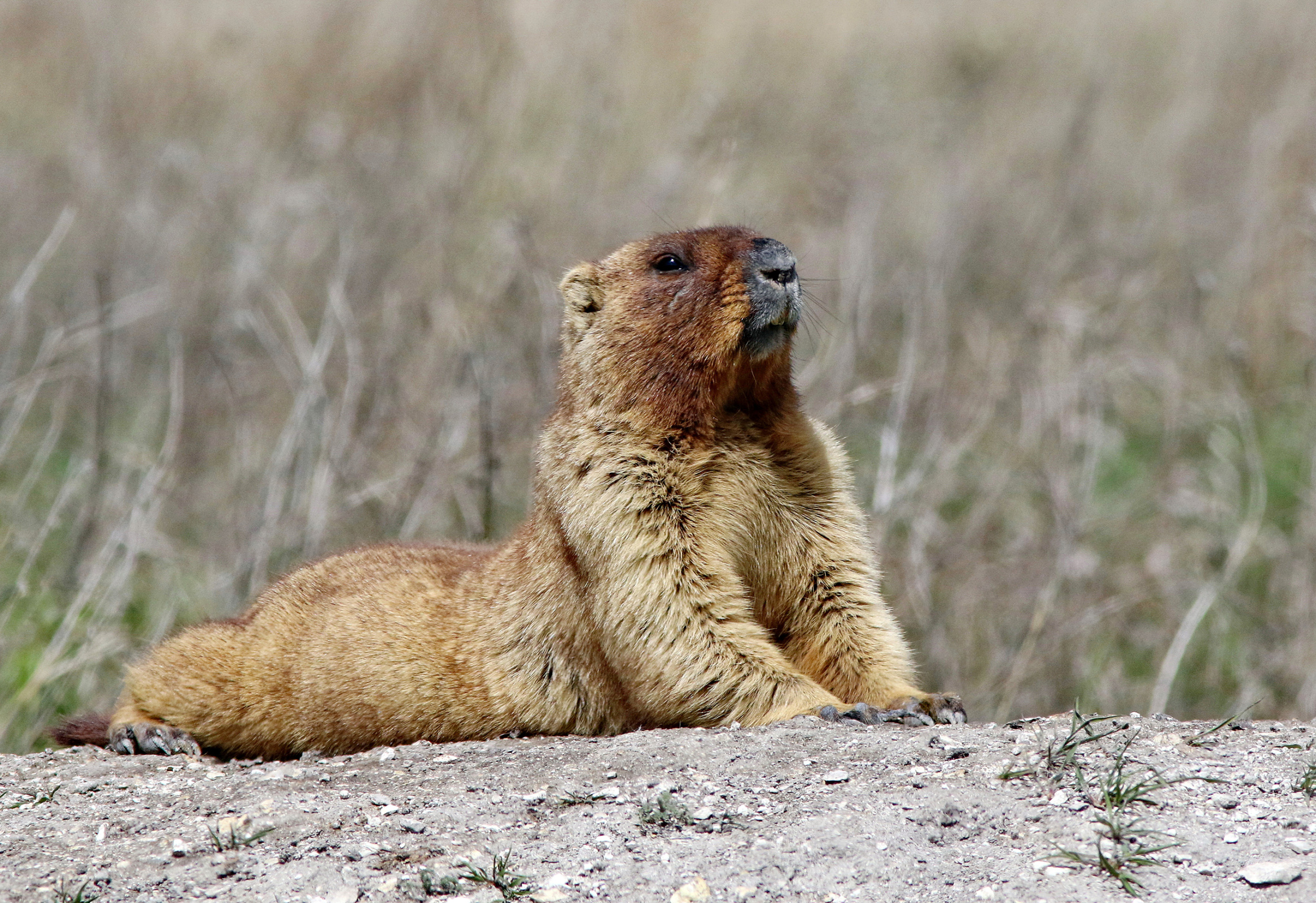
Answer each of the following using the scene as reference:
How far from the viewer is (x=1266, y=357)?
449 inches

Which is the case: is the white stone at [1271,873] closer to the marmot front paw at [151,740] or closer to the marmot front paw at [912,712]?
the marmot front paw at [912,712]

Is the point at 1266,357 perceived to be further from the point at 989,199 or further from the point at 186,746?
the point at 186,746

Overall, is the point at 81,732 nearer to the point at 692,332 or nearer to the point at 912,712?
the point at 692,332

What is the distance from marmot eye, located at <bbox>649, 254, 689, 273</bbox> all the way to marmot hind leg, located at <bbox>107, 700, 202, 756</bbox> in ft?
9.10

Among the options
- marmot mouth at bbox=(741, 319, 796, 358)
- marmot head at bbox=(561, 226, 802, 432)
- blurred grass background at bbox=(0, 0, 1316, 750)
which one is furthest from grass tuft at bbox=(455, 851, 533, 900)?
blurred grass background at bbox=(0, 0, 1316, 750)

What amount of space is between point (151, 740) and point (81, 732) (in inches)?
19.3

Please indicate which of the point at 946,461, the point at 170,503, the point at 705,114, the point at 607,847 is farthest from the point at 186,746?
the point at 705,114

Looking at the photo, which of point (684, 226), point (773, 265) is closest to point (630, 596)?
point (773, 265)

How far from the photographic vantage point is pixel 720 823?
3926 mm

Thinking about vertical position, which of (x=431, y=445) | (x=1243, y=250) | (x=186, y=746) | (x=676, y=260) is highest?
(x=1243, y=250)

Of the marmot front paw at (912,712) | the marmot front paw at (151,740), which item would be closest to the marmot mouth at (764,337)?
the marmot front paw at (912,712)

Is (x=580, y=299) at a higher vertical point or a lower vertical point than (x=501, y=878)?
higher

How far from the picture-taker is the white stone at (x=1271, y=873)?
3.36m

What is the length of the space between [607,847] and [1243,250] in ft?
30.6
